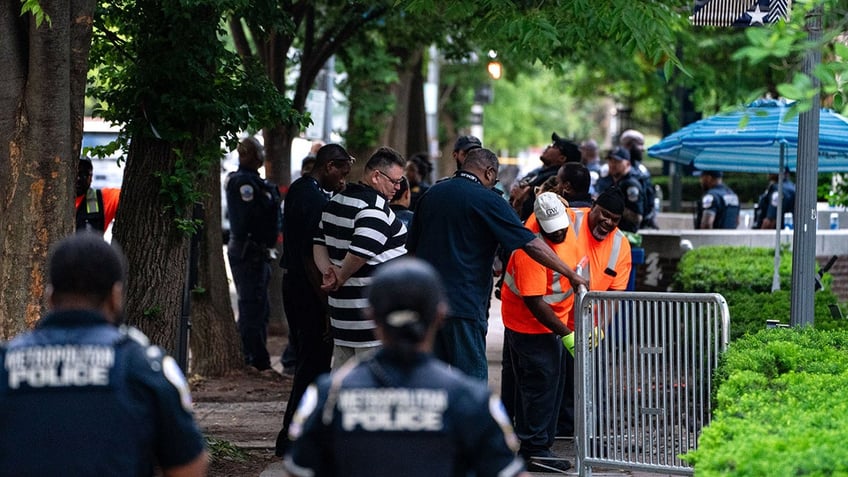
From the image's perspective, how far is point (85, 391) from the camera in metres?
3.47

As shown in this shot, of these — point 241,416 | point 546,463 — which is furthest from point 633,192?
point 546,463

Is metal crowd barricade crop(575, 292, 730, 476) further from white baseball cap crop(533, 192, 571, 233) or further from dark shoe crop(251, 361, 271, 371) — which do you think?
dark shoe crop(251, 361, 271, 371)

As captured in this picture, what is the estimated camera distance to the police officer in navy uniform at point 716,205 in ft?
53.5

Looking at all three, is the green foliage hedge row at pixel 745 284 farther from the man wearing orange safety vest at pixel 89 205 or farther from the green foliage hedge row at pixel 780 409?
the man wearing orange safety vest at pixel 89 205

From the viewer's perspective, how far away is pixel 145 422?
355cm

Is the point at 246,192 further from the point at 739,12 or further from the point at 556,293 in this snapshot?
the point at 739,12

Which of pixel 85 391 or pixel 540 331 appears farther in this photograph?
pixel 540 331

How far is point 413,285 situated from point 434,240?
13.2 ft

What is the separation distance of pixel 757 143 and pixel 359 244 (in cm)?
502

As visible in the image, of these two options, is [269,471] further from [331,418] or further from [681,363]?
[331,418]

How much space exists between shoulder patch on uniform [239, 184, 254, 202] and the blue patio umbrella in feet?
13.2

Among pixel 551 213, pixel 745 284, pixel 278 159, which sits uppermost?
pixel 278 159

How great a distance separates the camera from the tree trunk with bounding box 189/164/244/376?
1198cm

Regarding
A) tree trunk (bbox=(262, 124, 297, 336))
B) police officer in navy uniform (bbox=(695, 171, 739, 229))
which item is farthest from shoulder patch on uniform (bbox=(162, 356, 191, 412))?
police officer in navy uniform (bbox=(695, 171, 739, 229))
